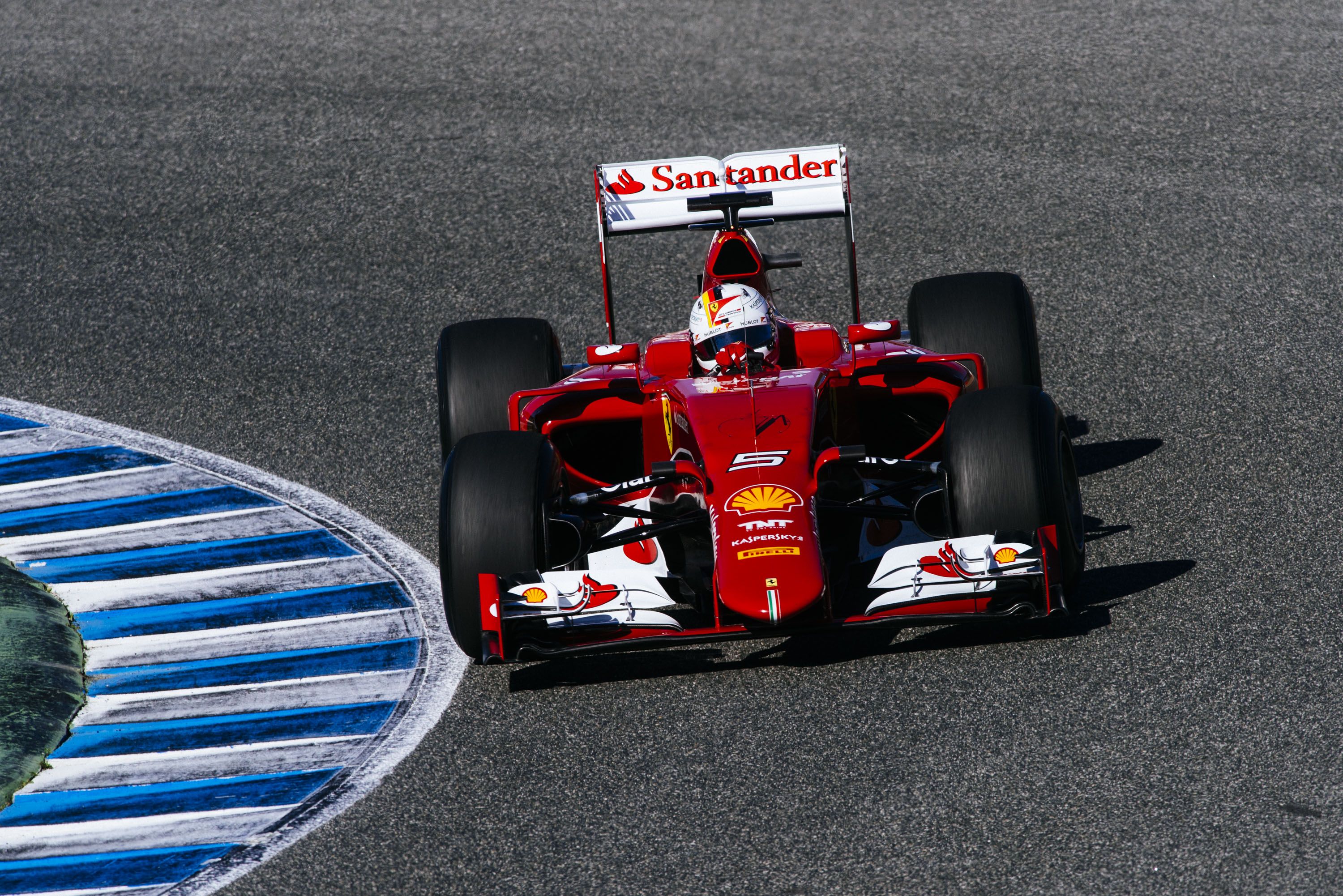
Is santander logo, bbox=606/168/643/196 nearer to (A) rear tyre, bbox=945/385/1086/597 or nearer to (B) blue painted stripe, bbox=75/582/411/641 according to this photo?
(B) blue painted stripe, bbox=75/582/411/641

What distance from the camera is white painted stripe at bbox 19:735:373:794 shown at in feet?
20.2

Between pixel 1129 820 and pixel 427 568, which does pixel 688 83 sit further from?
pixel 1129 820

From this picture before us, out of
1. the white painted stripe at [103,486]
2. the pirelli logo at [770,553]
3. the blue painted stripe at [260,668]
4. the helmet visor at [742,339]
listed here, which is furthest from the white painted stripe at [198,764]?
the white painted stripe at [103,486]

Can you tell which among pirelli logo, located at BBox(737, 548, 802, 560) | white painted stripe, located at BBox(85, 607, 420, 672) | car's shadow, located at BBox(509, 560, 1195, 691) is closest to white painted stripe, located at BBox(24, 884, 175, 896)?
car's shadow, located at BBox(509, 560, 1195, 691)

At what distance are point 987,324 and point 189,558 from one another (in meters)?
4.20

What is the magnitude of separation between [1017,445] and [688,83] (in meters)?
8.60

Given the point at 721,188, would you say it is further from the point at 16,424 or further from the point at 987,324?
the point at 16,424

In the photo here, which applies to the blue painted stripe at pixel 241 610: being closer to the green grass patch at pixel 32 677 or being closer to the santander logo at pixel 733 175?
the green grass patch at pixel 32 677

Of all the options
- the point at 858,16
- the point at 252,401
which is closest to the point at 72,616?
the point at 252,401

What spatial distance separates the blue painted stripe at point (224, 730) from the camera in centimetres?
640

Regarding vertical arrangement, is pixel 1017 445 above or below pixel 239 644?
above

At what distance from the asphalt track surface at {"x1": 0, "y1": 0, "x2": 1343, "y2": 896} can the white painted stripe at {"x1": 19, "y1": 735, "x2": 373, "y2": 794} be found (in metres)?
0.41

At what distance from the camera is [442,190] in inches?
510

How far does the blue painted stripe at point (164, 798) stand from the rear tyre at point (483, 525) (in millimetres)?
791
